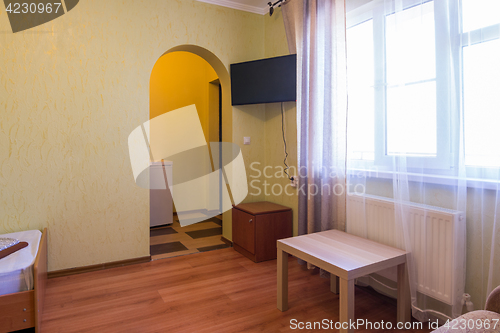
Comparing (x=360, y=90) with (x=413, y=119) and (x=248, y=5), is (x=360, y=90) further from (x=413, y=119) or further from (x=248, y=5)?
(x=248, y=5)

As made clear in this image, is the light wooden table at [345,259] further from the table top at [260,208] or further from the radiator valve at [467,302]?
the table top at [260,208]

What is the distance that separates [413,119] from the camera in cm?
212

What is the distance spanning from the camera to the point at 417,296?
86.0 inches

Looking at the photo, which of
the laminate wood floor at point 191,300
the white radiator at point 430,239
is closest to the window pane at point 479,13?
the white radiator at point 430,239

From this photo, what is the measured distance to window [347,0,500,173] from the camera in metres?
1.78

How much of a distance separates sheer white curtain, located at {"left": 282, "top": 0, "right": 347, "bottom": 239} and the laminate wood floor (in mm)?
587

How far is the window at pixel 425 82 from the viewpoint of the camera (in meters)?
1.78

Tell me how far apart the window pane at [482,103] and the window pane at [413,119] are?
0.20 meters

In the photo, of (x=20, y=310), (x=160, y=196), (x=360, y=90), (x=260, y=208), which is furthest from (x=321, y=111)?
(x=160, y=196)

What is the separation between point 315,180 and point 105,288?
6.57ft

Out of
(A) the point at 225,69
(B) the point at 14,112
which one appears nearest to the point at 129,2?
(A) the point at 225,69

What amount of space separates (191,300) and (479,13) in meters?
2.61

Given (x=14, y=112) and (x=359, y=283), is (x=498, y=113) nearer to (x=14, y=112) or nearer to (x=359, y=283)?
(x=359, y=283)

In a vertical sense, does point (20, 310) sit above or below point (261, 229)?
below
